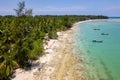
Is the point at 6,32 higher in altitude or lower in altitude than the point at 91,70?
higher

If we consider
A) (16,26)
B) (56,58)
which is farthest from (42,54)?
(16,26)

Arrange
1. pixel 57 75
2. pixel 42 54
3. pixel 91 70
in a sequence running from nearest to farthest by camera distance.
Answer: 1. pixel 57 75
2. pixel 91 70
3. pixel 42 54

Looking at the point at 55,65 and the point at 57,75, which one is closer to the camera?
the point at 57,75

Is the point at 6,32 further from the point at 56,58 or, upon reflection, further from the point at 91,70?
the point at 91,70

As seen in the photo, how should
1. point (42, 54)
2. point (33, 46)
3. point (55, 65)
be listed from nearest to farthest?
point (55, 65) → point (33, 46) → point (42, 54)

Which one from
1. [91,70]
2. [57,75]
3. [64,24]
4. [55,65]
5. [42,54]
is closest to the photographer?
[57,75]

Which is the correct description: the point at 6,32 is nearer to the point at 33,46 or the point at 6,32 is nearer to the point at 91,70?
the point at 33,46

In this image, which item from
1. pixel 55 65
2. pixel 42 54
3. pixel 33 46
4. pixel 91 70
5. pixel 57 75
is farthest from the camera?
pixel 42 54

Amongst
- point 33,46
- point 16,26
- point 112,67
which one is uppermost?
point 16,26

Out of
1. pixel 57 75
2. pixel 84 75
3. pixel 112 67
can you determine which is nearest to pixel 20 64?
pixel 57 75

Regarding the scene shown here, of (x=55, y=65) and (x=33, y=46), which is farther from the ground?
(x=33, y=46)
